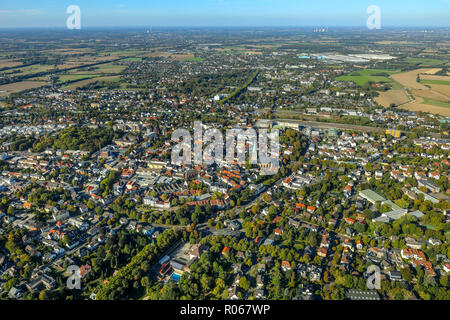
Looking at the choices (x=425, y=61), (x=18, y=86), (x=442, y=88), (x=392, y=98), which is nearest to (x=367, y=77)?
(x=442, y=88)

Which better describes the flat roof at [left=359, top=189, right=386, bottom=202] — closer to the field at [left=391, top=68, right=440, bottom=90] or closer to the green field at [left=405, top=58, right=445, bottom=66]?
the field at [left=391, top=68, right=440, bottom=90]

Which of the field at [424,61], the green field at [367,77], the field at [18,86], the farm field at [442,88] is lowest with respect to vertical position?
the farm field at [442,88]

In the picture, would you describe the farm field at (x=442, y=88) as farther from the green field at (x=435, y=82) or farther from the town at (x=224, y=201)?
the town at (x=224, y=201)

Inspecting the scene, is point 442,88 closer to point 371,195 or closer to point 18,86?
point 371,195

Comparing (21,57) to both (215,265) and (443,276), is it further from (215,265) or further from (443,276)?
(443,276)

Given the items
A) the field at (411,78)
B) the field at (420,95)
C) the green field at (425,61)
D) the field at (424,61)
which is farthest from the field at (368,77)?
the green field at (425,61)

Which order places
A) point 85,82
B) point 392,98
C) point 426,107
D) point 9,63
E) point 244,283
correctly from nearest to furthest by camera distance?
point 244,283, point 426,107, point 392,98, point 85,82, point 9,63
